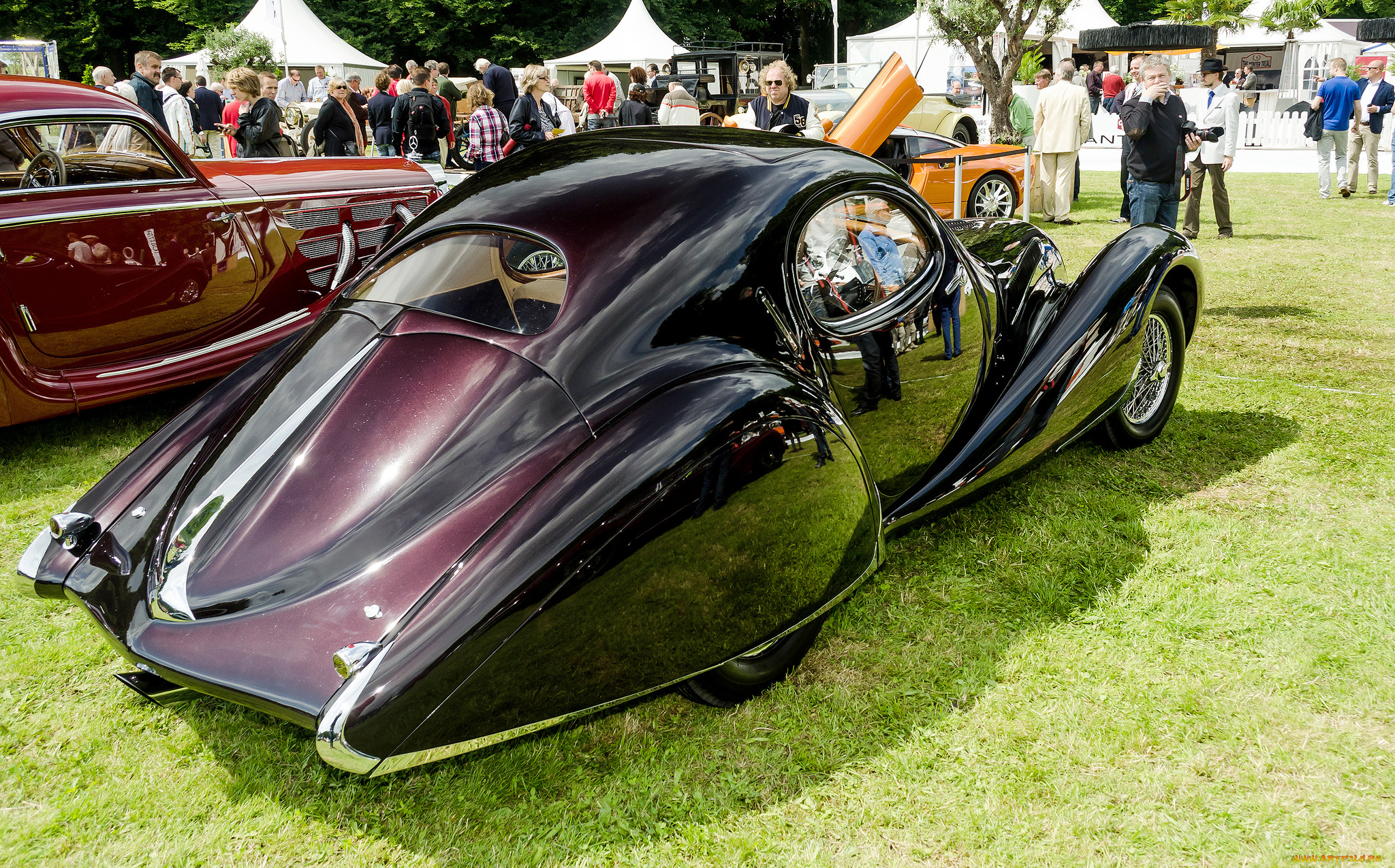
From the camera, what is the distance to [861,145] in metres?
4.87

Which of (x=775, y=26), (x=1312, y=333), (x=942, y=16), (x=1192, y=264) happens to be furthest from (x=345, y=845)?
(x=775, y=26)

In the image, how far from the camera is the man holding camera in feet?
21.2

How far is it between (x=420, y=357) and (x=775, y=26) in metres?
52.1

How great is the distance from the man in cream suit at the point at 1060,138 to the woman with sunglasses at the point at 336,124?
842cm

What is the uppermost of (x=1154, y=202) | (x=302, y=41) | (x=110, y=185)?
(x=302, y=41)

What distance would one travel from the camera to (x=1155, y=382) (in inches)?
183

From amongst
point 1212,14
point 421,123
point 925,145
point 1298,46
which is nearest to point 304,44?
point 421,123

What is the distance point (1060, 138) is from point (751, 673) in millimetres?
10690

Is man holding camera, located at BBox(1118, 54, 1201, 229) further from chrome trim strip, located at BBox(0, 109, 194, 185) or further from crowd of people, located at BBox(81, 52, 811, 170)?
chrome trim strip, located at BBox(0, 109, 194, 185)

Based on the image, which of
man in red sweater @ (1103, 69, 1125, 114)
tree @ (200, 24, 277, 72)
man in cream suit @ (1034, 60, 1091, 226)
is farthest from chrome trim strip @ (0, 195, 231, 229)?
tree @ (200, 24, 277, 72)

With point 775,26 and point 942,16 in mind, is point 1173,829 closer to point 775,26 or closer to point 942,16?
point 942,16

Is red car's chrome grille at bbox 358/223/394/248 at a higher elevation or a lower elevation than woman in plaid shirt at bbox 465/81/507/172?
lower

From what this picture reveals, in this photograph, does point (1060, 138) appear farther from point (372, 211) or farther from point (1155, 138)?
point (372, 211)

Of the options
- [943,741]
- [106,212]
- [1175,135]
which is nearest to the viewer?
[943,741]
